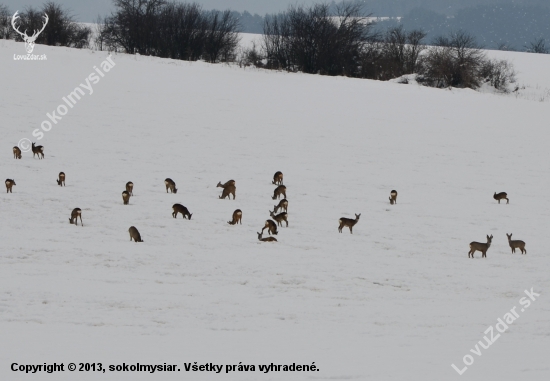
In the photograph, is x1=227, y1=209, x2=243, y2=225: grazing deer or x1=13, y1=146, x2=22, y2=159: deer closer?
x1=227, y1=209, x2=243, y2=225: grazing deer

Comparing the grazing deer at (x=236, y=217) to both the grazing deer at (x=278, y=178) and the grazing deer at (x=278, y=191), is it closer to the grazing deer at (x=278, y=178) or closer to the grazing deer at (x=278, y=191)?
the grazing deer at (x=278, y=191)

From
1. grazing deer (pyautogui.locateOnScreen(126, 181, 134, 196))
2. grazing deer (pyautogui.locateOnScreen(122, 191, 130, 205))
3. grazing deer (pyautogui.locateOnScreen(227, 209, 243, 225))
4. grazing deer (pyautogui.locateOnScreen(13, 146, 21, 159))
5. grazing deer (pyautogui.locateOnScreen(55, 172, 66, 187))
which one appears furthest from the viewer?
grazing deer (pyautogui.locateOnScreen(13, 146, 21, 159))

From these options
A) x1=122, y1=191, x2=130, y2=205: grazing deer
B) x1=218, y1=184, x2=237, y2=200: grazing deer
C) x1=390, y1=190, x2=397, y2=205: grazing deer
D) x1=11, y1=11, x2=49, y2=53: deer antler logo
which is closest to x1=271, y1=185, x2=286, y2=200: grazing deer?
x1=218, y1=184, x2=237, y2=200: grazing deer

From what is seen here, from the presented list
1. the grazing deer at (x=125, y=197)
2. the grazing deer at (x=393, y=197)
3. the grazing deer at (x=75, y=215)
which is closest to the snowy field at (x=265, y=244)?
the grazing deer at (x=125, y=197)

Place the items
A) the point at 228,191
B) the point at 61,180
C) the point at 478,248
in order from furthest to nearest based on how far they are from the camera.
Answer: the point at 228,191 → the point at 61,180 → the point at 478,248

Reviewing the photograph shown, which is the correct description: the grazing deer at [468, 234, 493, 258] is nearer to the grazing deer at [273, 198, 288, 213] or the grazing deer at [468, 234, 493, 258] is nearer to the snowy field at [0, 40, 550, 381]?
the snowy field at [0, 40, 550, 381]

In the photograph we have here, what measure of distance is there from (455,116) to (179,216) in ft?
92.9

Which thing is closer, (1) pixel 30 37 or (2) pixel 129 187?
(2) pixel 129 187

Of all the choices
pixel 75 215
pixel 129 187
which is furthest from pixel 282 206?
pixel 75 215

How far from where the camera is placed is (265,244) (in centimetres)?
1678

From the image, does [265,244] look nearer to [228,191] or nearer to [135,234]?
[135,234]

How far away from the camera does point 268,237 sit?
17031mm

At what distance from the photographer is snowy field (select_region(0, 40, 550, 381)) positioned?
32.1ft

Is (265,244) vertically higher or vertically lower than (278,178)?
lower
